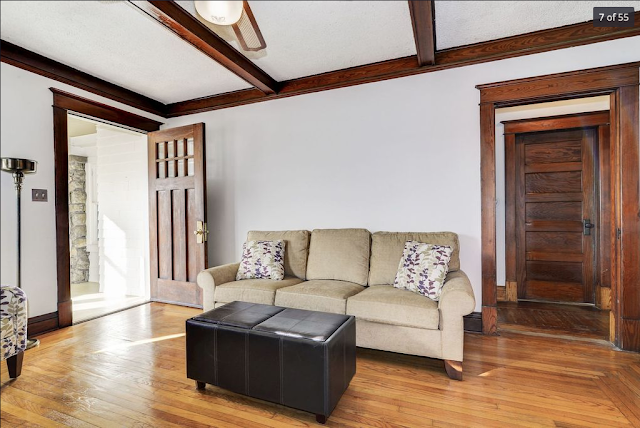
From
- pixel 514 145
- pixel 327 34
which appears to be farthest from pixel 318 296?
pixel 514 145

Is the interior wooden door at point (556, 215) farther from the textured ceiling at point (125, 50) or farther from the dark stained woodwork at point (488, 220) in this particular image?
the textured ceiling at point (125, 50)

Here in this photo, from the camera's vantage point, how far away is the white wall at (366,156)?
2.95 meters

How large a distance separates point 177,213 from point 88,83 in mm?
1549

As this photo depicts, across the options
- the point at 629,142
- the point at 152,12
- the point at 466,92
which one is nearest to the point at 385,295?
the point at 466,92

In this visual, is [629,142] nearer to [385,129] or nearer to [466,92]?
[466,92]

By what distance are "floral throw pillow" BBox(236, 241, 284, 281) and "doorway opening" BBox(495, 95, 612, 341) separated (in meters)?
2.32

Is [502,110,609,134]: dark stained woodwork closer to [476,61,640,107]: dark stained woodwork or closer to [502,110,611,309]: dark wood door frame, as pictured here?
[502,110,611,309]: dark wood door frame

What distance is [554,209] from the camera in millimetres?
3814

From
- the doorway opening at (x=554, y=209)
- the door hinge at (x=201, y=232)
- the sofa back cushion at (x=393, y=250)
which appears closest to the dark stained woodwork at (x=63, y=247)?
the door hinge at (x=201, y=232)

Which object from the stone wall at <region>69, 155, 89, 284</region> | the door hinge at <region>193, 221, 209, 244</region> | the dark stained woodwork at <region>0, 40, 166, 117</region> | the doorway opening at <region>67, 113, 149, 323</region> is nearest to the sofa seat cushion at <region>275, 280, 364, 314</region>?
the door hinge at <region>193, 221, 209, 244</region>

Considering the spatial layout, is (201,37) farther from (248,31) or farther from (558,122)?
(558,122)

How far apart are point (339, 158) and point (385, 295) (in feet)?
5.15

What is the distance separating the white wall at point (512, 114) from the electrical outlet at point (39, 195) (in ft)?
13.3

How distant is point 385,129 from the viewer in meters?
3.26
